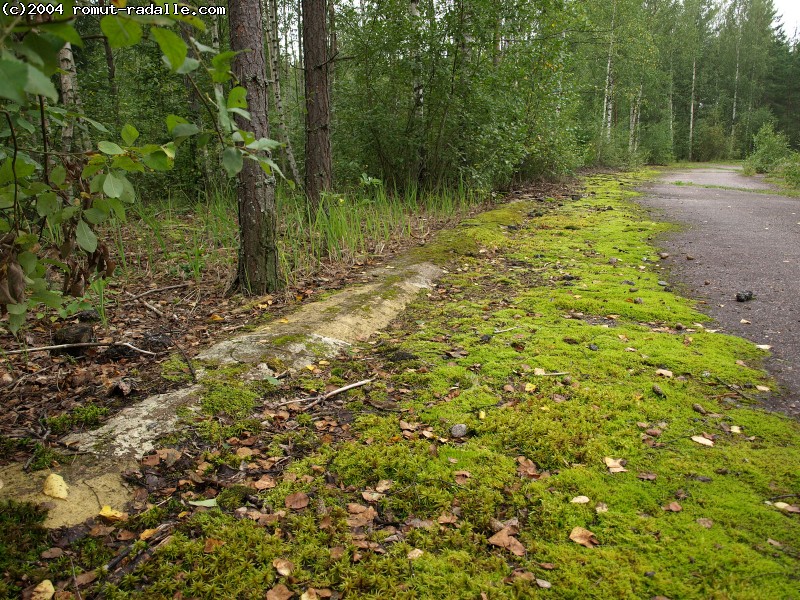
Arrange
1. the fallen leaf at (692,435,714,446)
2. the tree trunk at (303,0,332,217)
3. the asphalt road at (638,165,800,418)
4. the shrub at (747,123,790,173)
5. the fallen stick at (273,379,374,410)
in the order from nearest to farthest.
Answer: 1. the fallen leaf at (692,435,714,446)
2. the fallen stick at (273,379,374,410)
3. the asphalt road at (638,165,800,418)
4. the tree trunk at (303,0,332,217)
5. the shrub at (747,123,790,173)

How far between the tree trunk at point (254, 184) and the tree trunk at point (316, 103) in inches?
80.6

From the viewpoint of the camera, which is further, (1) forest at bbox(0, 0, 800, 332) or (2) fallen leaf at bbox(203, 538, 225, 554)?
(2) fallen leaf at bbox(203, 538, 225, 554)

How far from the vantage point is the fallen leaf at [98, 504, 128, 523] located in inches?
66.5

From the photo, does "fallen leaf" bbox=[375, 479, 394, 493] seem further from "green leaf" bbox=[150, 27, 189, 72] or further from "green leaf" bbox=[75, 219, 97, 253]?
"green leaf" bbox=[150, 27, 189, 72]

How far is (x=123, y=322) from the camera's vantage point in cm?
354

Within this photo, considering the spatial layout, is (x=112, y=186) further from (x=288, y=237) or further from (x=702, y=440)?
(x=288, y=237)

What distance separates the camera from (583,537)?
166cm

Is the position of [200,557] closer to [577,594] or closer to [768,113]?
[577,594]

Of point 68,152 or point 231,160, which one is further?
point 68,152

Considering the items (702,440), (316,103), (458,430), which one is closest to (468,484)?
(458,430)

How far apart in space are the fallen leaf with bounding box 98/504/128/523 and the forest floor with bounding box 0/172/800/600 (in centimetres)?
1

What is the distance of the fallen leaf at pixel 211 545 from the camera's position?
159cm

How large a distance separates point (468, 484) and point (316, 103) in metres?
5.26

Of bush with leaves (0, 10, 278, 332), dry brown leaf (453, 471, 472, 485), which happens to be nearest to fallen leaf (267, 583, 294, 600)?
dry brown leaf (453, 471, 472, 485)
